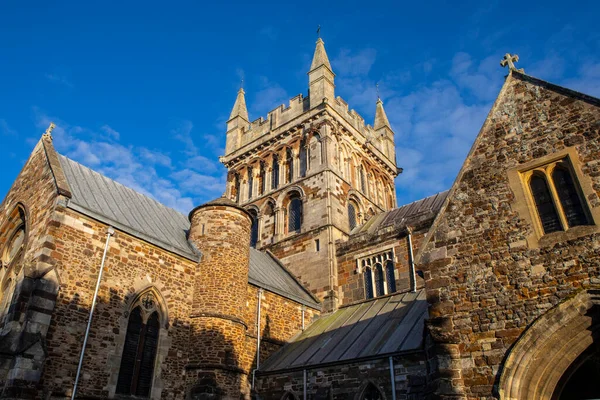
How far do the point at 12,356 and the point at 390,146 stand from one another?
27275 mm

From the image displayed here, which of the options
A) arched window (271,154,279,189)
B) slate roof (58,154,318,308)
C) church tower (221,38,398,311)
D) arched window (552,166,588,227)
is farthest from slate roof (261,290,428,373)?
arched window (271,154,279,189)

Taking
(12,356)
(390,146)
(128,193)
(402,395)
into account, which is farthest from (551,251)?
(390,146)

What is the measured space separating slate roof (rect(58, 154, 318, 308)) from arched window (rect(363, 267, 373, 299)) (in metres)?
2.40

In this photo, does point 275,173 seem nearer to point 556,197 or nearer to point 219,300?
point 219,300

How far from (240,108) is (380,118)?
33.4 feet

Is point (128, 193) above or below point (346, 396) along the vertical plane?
above

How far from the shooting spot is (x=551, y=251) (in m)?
8.45

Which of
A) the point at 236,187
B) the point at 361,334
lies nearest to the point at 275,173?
the point at 236,187

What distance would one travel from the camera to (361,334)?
16.5 m

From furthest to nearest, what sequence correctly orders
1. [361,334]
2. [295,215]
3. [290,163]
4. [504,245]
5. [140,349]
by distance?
[290,163] → [295,215] → [361,334] → [140,349] → [504,245]

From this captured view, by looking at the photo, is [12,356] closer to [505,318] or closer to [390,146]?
[505,318]

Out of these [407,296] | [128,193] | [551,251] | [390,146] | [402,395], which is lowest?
[402,395]

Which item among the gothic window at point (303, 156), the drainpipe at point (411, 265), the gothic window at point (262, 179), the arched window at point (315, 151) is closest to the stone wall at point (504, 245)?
the drainpipe at point (411, 265)

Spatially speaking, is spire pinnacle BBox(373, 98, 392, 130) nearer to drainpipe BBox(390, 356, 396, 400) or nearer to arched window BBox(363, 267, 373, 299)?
arched window BBox(363, 267, 373, 299)
